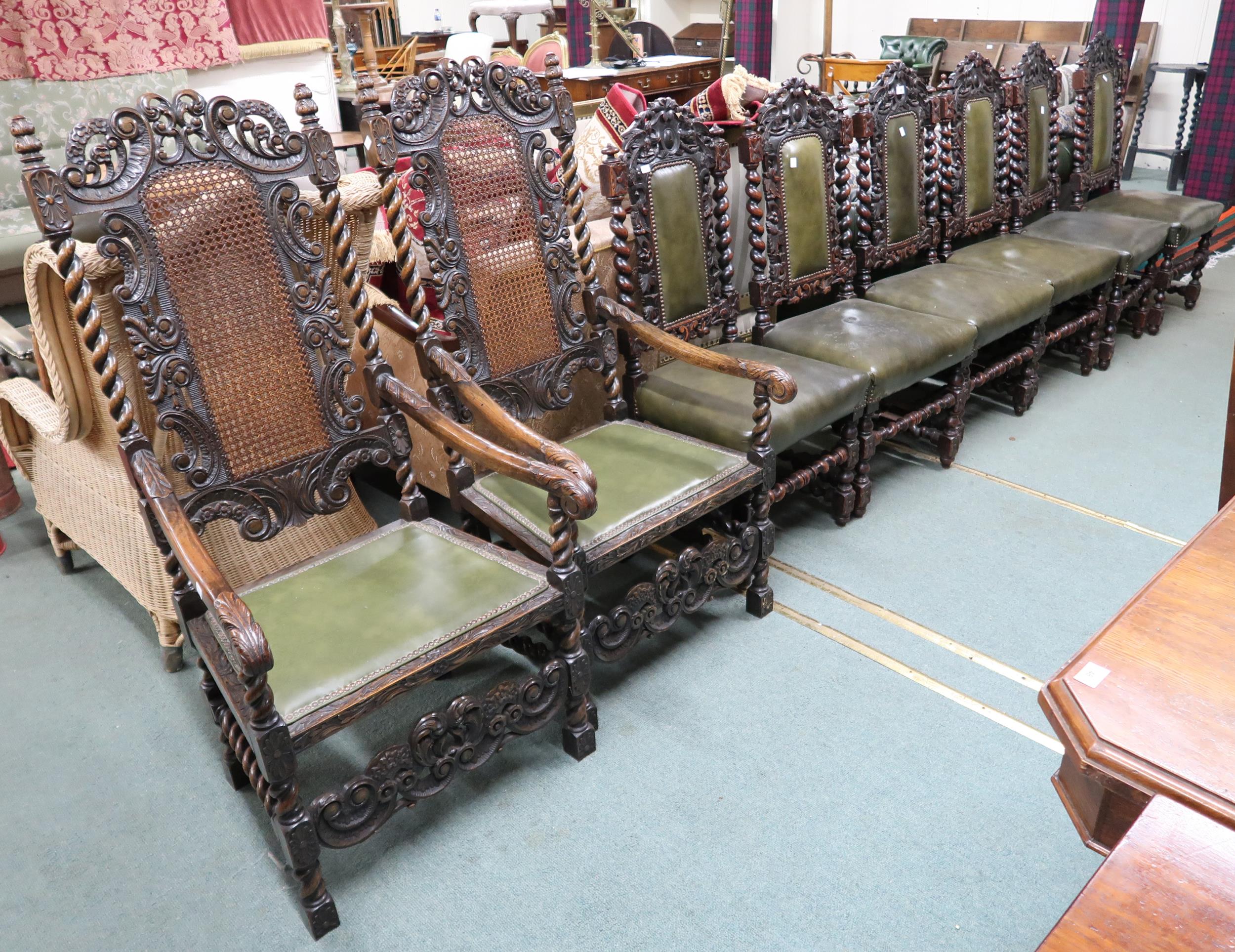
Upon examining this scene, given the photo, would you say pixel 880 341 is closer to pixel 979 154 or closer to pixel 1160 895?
pixel 979 154

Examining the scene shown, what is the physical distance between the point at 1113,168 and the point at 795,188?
2.34 meters

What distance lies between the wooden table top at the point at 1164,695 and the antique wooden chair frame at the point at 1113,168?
10.7 feet

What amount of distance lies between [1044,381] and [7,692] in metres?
3.48

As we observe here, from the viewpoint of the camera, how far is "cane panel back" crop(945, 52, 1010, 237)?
10.7 ft

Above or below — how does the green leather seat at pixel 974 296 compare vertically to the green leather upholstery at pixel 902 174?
below

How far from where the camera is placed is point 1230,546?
3.76 ft

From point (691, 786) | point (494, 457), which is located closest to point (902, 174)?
point (494, 457)

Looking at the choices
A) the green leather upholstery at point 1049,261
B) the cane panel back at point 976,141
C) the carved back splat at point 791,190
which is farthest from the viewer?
the cane panel back at point 976,141

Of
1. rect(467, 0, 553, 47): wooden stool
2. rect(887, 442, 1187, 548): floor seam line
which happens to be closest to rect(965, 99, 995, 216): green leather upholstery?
rect(887, 442, 1187, 548): floor seam line

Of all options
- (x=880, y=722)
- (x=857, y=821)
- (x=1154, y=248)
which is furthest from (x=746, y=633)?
(x=1154, y=248)

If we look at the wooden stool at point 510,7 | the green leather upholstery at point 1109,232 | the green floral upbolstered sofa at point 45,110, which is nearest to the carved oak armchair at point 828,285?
the green leather upholstery at point 1109,232

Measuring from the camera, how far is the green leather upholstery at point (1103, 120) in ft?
12.8

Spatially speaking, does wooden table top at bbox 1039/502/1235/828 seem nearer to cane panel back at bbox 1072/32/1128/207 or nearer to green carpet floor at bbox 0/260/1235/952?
green carpet floor at bbox 0/260/1235/952

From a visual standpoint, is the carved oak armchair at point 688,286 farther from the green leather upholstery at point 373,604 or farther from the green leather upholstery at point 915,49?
the green leather upholstery at point 915,49
